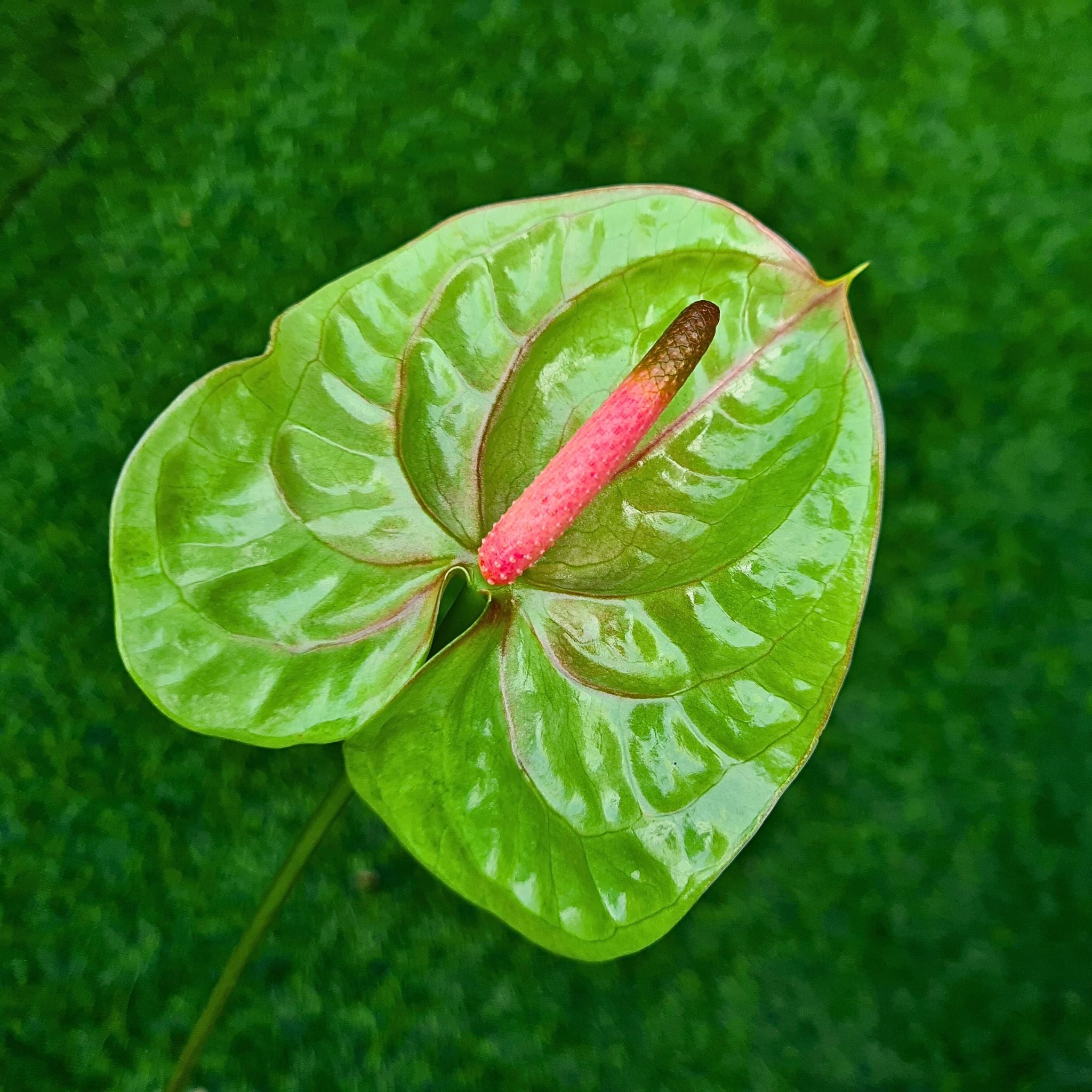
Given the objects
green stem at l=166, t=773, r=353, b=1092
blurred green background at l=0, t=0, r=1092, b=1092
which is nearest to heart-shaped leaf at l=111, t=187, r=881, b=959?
green stem at l=166, t=773, r=353, b=1092

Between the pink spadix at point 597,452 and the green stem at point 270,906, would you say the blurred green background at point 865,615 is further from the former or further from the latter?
the pink spadix at point 597,452

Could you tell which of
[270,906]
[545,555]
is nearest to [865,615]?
[545,555]

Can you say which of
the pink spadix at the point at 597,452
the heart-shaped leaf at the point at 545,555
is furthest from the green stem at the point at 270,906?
the pink spadix at the point at 597,452

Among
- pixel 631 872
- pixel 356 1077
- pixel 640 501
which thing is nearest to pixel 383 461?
pixel 640 501

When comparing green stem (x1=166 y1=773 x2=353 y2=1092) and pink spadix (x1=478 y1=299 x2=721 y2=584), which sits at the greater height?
Answer: pink spadix (x1=478 y1=299 x2=721 y2=584)

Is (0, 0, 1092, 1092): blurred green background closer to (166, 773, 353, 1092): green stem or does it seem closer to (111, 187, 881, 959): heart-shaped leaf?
(166, 773, 353, 1092): green stem

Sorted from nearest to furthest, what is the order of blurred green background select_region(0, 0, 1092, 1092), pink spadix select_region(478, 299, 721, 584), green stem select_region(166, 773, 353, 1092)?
1. pink spadix select_region(478, 299, 721, 584)
2. green stem select_region(166, 773, 353, 1092)
3. blurred green background select_region(0, 0, 1092, 1092)

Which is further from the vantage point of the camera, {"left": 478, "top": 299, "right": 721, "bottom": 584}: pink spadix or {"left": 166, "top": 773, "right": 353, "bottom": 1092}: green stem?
{"left": 166, "top": 773, "right": 353, "bottom": 1092}: green stem
